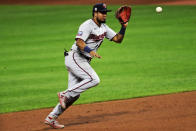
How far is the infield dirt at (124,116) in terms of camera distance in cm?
732

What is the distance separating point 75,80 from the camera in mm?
7707

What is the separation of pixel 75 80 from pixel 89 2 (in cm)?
2019

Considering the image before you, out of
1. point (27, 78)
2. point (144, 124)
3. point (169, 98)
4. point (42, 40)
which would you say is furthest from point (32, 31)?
point (144, 124)

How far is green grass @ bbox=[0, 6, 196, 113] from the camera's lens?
10.1 meters

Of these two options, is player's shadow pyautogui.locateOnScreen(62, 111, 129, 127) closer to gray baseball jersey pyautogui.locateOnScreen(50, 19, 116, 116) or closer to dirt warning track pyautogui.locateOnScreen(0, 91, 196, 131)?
dirt warning track pyautogui.locateOnScreen(0, 91, 196, 131)

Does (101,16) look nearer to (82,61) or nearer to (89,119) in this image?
(82,61)

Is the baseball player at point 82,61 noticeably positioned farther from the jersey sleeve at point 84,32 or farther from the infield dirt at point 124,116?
the infield dirt at point 124,116

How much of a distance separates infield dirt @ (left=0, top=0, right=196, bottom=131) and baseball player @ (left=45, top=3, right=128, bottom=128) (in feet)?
1.29

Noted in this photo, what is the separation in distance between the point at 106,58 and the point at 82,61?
634 cm

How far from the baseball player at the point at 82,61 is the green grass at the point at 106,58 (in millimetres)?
1677

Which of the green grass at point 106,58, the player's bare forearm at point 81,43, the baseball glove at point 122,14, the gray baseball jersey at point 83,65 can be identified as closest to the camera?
the player's bare forearm at point 81,43

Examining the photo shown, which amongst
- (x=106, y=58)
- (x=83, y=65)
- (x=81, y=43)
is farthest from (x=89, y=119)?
(x=106, y=58)

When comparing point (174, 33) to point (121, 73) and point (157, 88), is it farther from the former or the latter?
point (157, 88)

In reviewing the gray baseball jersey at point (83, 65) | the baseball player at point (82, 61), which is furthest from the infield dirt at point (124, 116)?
the gray baseball jersey at point (83, 65)
